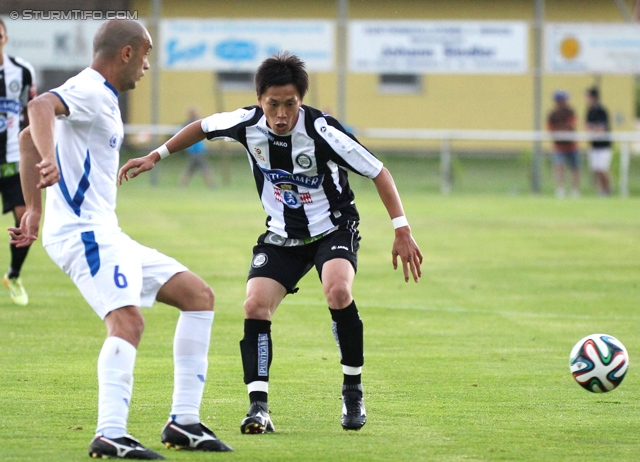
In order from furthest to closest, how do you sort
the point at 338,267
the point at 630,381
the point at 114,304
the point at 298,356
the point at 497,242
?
the point at 497,242 → the point at 298,356 → the point at 630,381 → the point at 338,267 → the point at 114,304

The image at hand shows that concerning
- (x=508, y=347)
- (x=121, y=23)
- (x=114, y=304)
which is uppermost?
(x=121, y=23)

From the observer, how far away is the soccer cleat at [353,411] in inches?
230

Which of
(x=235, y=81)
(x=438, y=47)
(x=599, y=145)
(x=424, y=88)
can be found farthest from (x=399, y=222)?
(x=424, y=88)

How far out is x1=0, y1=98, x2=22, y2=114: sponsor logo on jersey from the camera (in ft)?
34.4

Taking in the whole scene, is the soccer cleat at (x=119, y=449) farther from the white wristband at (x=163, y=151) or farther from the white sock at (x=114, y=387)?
the white wristband at (x=163, y=151)

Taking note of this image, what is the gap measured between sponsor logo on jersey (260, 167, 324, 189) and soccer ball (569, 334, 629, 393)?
1830 mm

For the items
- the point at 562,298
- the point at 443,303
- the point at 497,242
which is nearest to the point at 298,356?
the point at 443,303

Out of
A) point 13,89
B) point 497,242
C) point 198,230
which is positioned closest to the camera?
point 13,89

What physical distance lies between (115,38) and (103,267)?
106 cm

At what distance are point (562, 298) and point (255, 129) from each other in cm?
581

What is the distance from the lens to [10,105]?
34.6ft

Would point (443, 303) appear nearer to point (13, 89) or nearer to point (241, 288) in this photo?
point (241, 288)

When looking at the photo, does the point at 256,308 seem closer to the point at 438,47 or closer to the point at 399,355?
the point at 399,355

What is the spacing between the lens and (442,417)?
618cm
